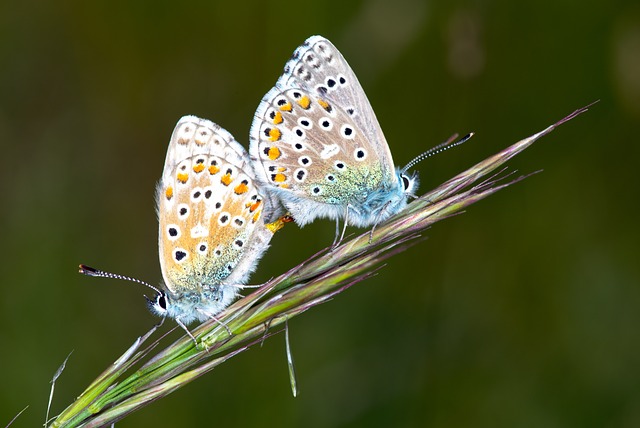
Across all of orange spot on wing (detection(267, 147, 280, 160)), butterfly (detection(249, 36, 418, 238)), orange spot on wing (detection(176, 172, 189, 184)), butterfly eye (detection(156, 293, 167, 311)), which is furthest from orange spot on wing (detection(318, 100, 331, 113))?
butterfly eye (detection(156, 293, 167, 311))

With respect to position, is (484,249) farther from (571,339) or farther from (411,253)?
(571,339)

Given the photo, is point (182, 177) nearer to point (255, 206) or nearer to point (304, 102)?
point (255, 206)

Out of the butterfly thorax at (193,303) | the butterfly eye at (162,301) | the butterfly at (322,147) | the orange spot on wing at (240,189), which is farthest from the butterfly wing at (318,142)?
the butterfly eye at (162,301)

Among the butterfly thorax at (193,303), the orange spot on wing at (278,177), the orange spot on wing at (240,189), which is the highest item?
the orange spot on wing at (240,189)

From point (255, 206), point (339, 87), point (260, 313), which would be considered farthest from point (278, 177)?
point (260, 313)

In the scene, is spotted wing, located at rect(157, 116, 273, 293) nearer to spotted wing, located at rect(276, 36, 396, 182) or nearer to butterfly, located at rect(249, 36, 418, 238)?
butterfly, located at rect(249, 36, 418, 238)

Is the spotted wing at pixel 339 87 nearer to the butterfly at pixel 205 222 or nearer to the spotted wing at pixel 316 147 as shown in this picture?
the spotted wing at pixel 316 147

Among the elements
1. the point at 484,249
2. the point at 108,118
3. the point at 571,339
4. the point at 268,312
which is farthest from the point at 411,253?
the point at 108,118
